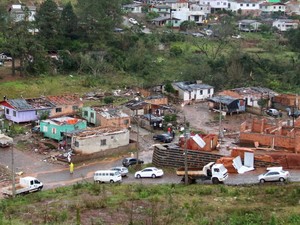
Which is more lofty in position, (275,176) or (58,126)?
(275,176)

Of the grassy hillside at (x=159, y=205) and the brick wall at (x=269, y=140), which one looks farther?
the brick wall at (x=269, y=140)

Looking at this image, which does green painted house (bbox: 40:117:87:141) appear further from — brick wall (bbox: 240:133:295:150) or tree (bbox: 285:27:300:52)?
tree (bbox: 285:27:300:52)

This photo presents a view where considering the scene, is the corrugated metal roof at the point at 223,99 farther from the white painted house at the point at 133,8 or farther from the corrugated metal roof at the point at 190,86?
the white painted house at the point at 133,8

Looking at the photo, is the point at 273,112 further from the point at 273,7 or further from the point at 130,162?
the point at 273,7

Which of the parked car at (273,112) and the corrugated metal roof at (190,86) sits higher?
the corrugated metal roof at (190,86)

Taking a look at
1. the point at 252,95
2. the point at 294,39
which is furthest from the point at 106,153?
the point at 294,39

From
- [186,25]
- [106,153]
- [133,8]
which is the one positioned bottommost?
[106,153]

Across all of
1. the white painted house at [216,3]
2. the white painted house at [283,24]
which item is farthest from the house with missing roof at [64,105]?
the white painted house at [216,3]

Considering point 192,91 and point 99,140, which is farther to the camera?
point 192,91

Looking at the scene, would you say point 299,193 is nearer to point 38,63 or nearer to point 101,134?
point 101,134
